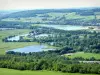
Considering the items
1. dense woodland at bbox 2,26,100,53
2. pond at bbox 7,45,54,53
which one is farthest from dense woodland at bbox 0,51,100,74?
dense woodland at bbox 2,26,100,53

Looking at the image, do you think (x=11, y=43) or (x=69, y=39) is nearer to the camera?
(x=11, y=43)

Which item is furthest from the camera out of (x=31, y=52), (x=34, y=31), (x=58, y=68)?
(x=34, y=31)

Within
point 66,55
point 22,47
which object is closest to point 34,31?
point 22,47

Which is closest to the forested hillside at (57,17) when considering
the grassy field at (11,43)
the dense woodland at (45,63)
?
the grassy field at (11,43)

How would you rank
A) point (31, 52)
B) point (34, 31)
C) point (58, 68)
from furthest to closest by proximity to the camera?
point (34, 31) → point (31, 52) → point (58, 68)

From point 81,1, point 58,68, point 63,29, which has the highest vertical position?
point 81,1

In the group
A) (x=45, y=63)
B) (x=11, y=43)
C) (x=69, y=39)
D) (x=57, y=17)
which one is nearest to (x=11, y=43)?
(x=11, y=43)

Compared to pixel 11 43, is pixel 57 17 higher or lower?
higher

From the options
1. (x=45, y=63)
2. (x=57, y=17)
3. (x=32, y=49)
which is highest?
(x=57, y=17)

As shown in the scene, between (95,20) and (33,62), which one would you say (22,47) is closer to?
(33,62)

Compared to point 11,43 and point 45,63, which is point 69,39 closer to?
point 45,63

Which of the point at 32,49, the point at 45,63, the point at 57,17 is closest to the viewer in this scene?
the point at 45,63
